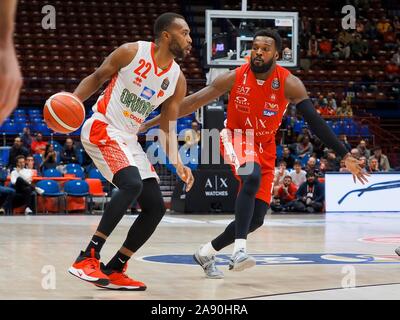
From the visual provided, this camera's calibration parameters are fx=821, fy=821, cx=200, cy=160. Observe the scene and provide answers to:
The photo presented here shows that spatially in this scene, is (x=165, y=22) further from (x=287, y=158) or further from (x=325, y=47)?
(x=325, y=47)

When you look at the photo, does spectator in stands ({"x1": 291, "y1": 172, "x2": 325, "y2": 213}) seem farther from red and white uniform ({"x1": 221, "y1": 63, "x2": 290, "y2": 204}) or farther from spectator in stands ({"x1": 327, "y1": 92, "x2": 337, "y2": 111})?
red and white uniform ({"x1": 221, "y1": 63, "x2": 290, "y2": 204})

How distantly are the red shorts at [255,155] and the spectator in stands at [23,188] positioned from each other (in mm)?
9990

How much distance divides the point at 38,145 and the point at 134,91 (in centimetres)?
1292

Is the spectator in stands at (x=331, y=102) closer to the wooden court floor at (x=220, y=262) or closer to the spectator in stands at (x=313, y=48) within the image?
the spectator in stands at (x=313, y=48)

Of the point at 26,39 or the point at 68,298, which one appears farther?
the point at 26,39

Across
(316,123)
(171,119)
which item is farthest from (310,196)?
(171,119)

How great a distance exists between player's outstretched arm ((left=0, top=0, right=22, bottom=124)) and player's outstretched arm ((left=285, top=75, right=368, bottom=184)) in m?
4.06

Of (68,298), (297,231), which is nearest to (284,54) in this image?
(297,231)

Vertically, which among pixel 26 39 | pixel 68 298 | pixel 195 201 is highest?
pixel 26 39

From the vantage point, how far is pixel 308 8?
27594 millimetres

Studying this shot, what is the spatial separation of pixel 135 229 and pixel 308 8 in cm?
2290

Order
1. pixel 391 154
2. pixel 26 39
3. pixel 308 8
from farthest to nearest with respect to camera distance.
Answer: pixel 308 8 < pixel 26 39 < pixel 391 154

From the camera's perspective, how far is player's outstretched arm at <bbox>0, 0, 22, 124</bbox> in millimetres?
2195
